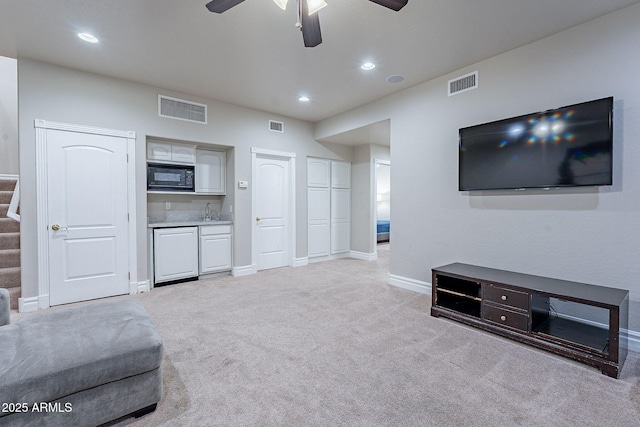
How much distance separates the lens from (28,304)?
10.8 feet

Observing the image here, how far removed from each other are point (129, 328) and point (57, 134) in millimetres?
2978

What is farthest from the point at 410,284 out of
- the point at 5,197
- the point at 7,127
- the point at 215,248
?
the point at 7,127

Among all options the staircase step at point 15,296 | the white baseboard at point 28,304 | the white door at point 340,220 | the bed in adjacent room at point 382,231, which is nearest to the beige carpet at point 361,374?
the white baseboard at point 28,304

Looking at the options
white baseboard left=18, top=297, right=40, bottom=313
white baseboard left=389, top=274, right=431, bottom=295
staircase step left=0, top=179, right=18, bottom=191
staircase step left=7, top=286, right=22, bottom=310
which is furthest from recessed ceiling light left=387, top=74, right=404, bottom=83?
staircase step left=0, top=179, right=18, bottom=191

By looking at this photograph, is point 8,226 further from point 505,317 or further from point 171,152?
point 505,317

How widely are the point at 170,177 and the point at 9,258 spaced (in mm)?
2061

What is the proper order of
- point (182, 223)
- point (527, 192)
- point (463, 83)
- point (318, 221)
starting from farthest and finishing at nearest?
point (318, 221) < point (182, 223) < point (463, 83) < point (527, 192)

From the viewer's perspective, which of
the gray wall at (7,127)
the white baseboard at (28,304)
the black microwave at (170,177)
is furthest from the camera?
the gray wall at (7,127)

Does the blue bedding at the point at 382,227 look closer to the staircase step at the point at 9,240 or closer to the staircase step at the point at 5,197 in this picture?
the staircase step at the point at 9,240

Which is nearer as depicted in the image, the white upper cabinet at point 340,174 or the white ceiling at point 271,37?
the white ceiling at point 271,37

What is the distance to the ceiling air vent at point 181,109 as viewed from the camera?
4135 millimetres

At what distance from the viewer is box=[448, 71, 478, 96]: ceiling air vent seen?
132 inches

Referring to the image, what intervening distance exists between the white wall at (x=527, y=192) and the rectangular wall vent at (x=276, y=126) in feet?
5.95

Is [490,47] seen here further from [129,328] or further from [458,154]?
[129,328]
